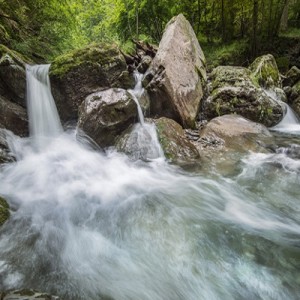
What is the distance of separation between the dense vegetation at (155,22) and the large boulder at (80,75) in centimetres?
234

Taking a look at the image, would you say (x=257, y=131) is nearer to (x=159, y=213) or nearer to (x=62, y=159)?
(x=159, y=213)

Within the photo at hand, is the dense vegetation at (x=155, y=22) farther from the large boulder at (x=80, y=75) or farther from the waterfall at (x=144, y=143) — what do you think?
the waterfall at (x=144, y=143)

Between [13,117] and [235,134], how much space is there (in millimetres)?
5468

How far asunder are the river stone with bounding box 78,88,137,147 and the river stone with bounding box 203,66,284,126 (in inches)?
115

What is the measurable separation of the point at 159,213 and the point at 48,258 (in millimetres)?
1642

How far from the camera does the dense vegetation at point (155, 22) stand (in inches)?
326

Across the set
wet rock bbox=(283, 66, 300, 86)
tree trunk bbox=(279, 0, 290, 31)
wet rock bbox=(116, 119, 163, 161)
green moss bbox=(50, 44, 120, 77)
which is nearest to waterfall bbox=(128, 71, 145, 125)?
wet rock bbox=(116, 119, 163, 161)

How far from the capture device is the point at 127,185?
480 centimetres

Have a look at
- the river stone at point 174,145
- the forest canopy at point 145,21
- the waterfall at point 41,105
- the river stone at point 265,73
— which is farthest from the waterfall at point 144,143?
the forest canopy at point 145,21

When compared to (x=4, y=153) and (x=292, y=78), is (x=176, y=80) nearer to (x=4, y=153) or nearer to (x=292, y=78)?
(x=4, y=153)

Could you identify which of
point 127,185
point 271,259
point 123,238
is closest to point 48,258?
point 123,238

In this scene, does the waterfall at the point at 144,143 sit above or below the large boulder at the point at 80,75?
below

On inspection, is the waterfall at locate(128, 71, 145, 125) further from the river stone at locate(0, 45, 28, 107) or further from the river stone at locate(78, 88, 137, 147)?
the river stone at locate(0, 45, 28, 107)

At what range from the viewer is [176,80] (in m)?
7.23
